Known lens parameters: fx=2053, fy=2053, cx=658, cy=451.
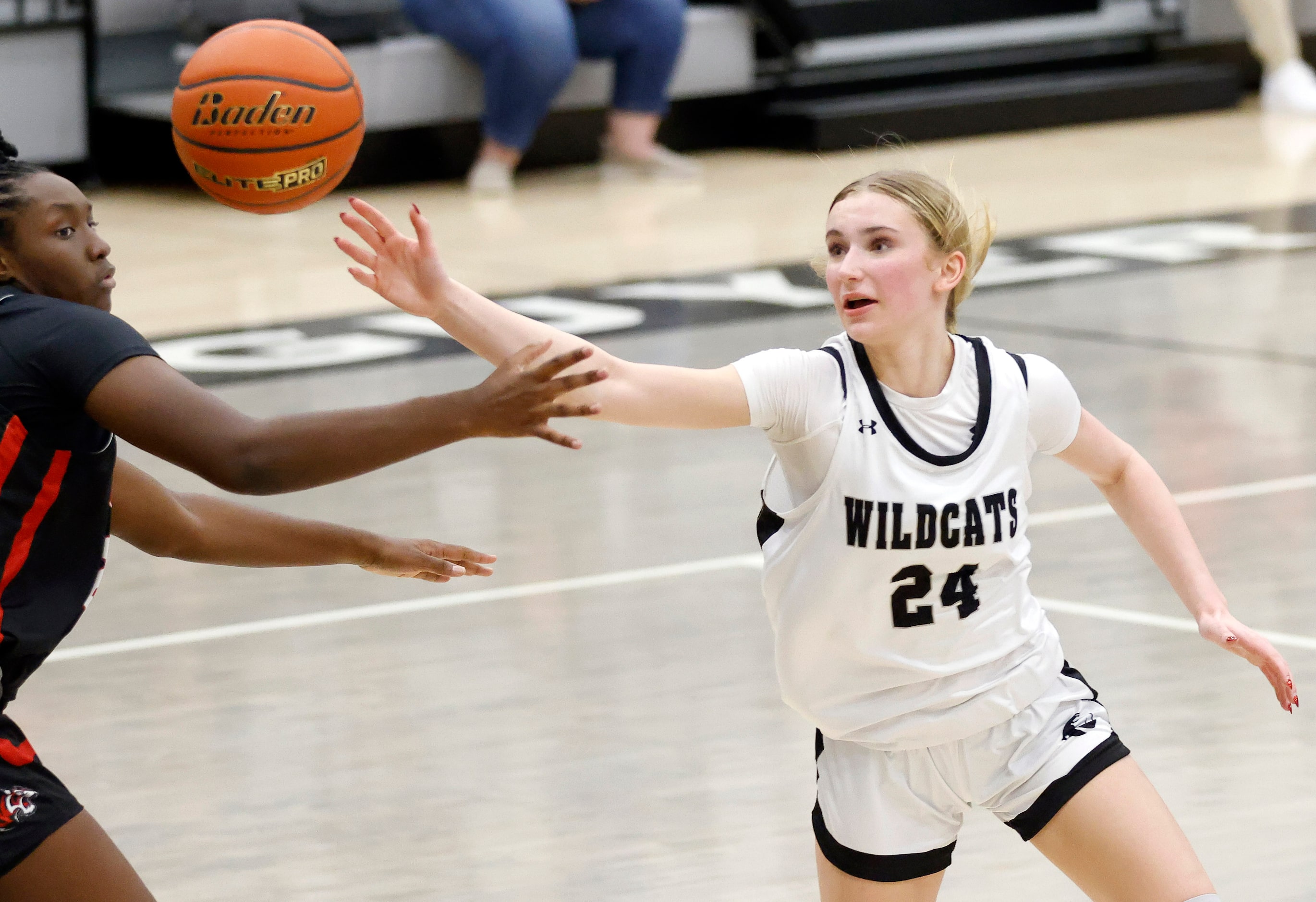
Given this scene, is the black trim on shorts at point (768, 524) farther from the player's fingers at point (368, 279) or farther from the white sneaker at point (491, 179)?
the white sneaker at point (491, 179)

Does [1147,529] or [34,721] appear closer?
[1147,529]

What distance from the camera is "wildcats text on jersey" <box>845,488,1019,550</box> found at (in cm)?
273

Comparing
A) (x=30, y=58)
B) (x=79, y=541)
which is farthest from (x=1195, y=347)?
(x=30, y=58)

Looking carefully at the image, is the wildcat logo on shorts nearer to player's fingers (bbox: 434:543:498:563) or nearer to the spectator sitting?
player's fingers (bbox: 434:543:498:563)

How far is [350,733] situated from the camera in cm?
423

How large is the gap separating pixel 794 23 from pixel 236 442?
10.8 metres

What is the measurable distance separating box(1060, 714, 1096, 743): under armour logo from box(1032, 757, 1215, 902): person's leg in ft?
0.22

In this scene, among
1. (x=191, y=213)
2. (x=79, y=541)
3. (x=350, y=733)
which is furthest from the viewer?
(x=191, y=213)

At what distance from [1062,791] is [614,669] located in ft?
6.46

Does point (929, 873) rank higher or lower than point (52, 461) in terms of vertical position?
lower

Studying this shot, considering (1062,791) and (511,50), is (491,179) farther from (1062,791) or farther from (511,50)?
(1062,791)

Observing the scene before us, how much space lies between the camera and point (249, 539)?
2998mm

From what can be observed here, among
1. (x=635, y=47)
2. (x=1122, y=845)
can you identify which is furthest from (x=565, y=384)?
(x=635, y=47)

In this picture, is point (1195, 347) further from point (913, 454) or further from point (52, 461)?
point (52, 461)
